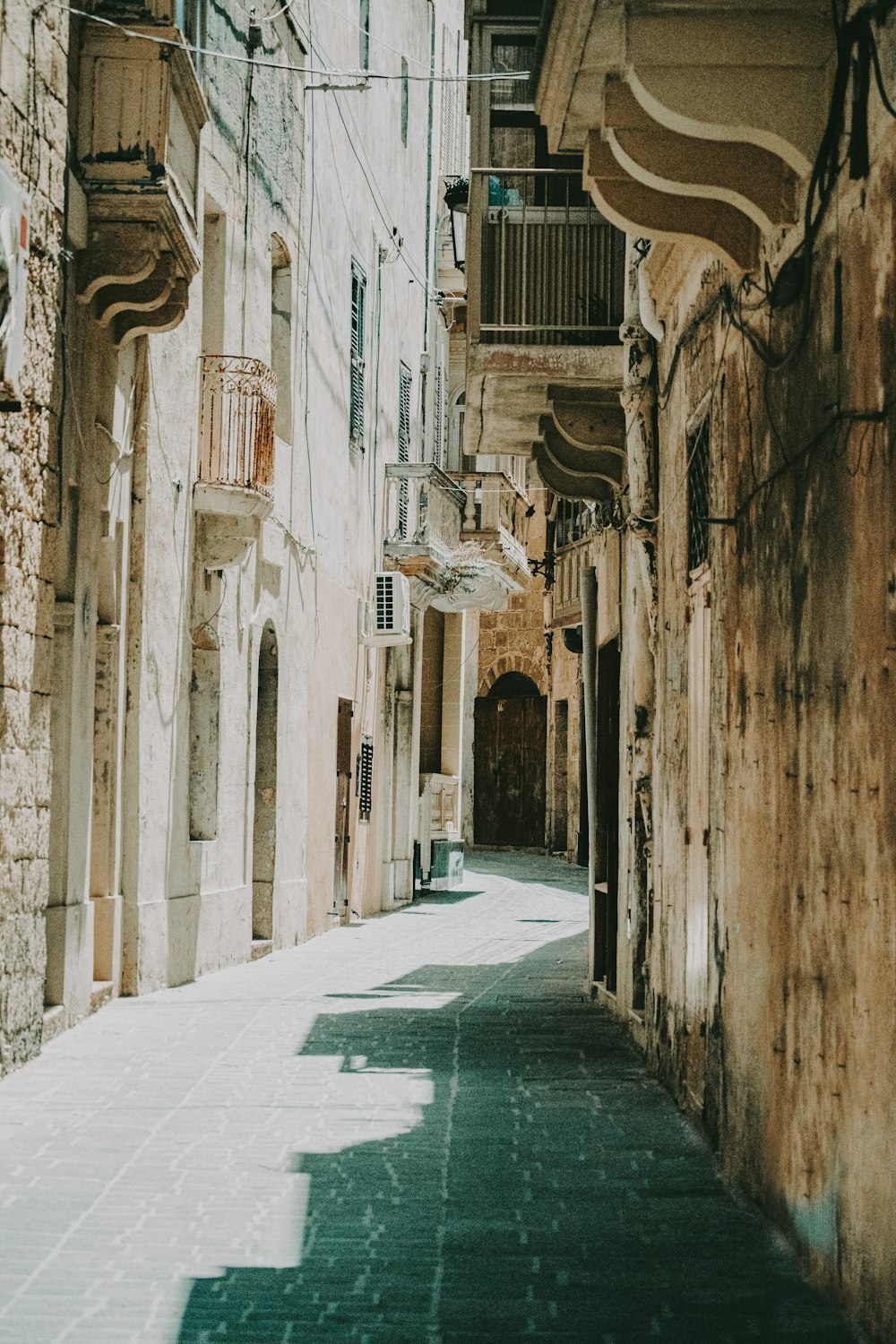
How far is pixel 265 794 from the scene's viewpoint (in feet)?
54.1

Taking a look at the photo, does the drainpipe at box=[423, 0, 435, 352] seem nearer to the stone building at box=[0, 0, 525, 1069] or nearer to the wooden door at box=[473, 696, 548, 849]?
the stone building at box=[0, 0, 525, 1069]

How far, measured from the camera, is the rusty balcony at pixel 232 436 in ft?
45.9

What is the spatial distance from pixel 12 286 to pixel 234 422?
6.36 m

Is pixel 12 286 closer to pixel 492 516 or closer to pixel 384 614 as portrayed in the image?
pixel 384 614

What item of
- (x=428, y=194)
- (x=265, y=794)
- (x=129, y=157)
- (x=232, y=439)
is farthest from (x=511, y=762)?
(x=129, y=157)

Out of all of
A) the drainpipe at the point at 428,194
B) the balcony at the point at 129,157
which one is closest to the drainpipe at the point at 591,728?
the balcony at the point at 129,157

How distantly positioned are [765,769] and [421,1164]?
210 cm

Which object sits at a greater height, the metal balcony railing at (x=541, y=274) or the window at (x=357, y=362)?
the window at (x=357, y=362)

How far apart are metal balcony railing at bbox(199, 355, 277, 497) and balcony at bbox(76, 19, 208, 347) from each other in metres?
3.35

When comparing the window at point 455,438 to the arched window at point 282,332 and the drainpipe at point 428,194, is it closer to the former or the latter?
the drainpipe at point 428,194

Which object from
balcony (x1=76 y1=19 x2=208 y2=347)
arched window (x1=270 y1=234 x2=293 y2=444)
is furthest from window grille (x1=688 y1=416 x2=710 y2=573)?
arched window (x1=270 y1=234 x2=293 y2=444)

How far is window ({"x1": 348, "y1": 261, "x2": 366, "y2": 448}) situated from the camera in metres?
20.8

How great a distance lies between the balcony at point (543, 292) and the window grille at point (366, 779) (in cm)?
1036

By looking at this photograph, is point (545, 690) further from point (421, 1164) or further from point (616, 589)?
point (421, 1164)
